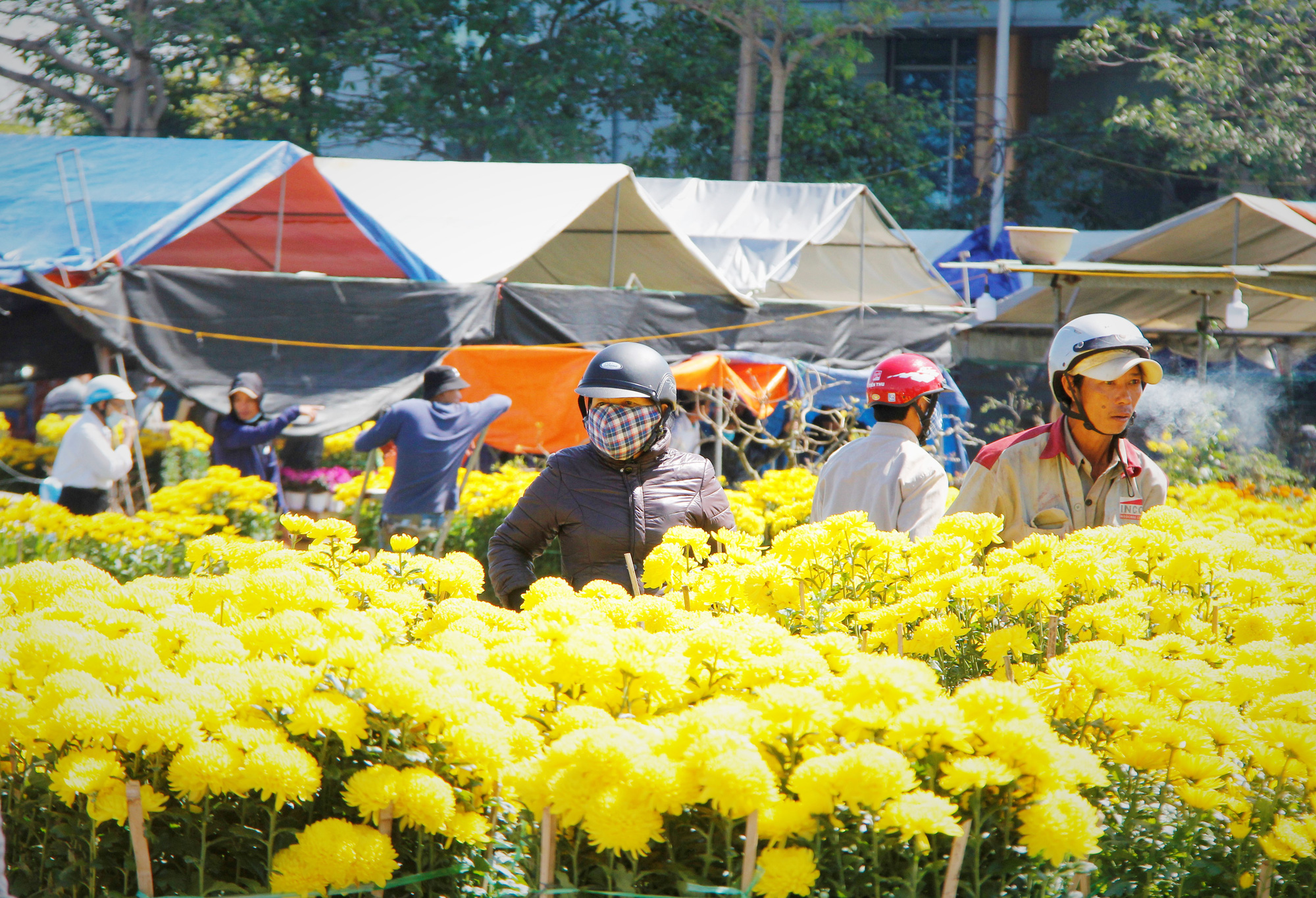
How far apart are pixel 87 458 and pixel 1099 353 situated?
609 cm

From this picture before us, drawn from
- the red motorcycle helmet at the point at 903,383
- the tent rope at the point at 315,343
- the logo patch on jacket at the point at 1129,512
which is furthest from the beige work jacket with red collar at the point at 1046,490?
the tent rope at the point at 315,343

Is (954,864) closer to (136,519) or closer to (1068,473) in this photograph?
(1068,473)

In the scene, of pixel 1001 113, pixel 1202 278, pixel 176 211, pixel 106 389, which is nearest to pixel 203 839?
pixel 106 389

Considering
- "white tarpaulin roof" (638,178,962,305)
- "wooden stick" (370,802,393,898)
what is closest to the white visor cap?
"wooden stick" (370,802,393,898)

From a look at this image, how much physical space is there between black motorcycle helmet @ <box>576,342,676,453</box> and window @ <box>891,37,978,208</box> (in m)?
18.9

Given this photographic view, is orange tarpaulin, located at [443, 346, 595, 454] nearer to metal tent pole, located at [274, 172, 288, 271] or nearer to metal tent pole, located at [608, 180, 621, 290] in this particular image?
metal tent pole, located at [608, 180, 621, 290]

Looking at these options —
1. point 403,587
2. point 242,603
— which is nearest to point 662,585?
point 403,587

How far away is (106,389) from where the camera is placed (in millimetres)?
6980

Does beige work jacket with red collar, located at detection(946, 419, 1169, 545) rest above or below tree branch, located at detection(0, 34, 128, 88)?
below

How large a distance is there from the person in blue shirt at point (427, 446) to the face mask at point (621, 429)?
3896mm

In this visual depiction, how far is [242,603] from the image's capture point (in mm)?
2275

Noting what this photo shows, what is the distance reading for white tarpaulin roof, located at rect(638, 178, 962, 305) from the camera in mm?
13195

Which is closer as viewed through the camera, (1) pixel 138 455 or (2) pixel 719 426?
(1) pixel 138 455

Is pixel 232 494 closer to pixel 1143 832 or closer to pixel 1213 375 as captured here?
pixel 1143 832
